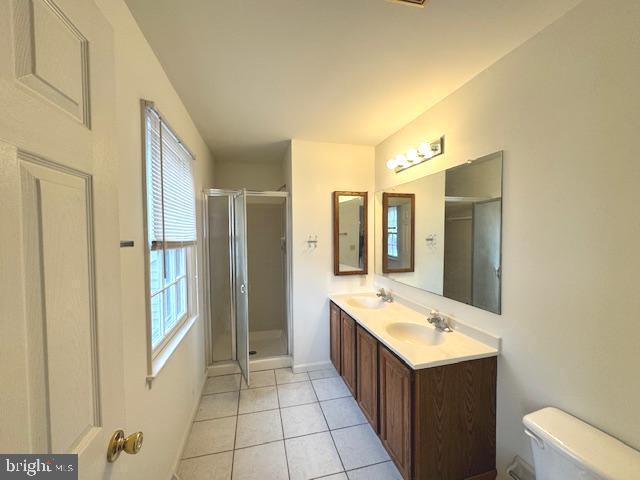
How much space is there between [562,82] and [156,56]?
202cm

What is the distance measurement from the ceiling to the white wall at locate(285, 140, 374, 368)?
0.62m

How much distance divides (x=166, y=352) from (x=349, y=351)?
1.43 meters

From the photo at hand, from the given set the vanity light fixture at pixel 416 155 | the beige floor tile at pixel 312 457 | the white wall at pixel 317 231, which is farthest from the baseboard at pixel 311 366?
the vanity light fixture at pixel 416 155

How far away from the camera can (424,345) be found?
1875 mm

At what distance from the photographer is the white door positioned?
41 cm

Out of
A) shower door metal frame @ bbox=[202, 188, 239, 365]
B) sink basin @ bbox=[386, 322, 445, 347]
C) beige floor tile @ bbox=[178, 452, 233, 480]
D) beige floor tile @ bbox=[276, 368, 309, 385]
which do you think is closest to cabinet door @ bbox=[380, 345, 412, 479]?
sink basin @ bbox=[386, 322, 445, 347]

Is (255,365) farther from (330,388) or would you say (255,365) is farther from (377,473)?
(377,473)

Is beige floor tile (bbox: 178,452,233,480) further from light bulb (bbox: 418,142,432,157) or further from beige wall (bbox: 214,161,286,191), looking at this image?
beige wall (bbox: 214,161,286,191)

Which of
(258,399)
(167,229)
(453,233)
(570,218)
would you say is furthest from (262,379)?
(570,218)

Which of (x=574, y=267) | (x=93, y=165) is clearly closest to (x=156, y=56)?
(x=93, y=165)

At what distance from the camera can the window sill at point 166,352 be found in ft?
4.23

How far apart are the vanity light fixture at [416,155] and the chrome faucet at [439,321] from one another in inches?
47.0

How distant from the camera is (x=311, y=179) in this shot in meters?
2.75

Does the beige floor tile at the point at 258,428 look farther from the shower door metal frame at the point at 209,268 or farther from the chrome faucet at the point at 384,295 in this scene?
the chrome faucet at the point at 384,295
